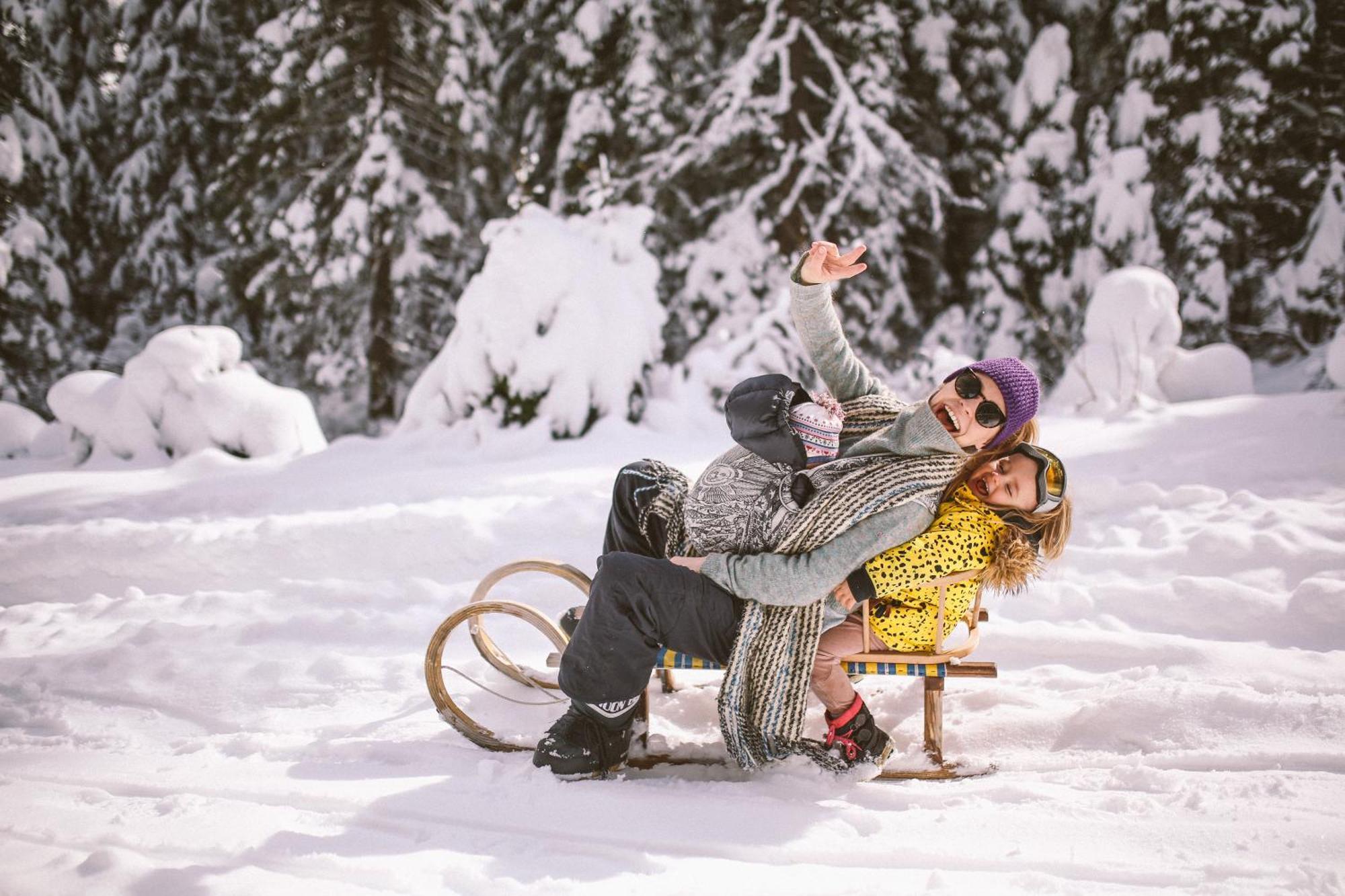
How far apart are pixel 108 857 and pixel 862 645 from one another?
6.18 ft

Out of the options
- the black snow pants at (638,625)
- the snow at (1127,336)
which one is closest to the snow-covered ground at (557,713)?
the black snow pants at (638,625)

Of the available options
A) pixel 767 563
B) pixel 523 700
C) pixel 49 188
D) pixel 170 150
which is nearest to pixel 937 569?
pixel 767 563

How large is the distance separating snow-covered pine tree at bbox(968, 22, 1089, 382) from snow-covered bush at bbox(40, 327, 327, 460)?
8.68 meters

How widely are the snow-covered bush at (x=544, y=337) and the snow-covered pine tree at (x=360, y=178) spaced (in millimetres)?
3472

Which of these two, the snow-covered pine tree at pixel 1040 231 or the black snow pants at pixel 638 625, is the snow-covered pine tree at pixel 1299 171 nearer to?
the snow-covered pine tree at pixel 1040 231

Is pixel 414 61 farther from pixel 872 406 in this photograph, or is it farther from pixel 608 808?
pixel 608 808

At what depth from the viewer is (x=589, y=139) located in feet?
35.8

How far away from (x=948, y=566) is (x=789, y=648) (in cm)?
49

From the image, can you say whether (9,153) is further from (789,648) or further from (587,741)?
(789,648)

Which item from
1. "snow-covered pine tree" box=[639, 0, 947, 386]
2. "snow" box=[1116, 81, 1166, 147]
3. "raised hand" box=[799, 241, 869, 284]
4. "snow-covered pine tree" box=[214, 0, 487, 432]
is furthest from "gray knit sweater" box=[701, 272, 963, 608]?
"snow" box=[1116, 81, 1166, 147]

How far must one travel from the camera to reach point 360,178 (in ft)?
33.4

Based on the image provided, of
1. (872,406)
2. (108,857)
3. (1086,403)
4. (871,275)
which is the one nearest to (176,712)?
(108,857)

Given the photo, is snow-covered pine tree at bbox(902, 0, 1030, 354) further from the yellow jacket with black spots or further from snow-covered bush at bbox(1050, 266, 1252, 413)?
the yellow jacket with black spots

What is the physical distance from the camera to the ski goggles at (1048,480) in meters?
2.24
